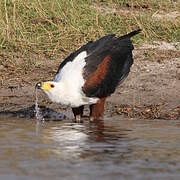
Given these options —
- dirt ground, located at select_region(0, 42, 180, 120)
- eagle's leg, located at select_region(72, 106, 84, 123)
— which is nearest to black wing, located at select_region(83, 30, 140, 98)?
eagle's leg, located at select_region(72, 106, 84, 123)

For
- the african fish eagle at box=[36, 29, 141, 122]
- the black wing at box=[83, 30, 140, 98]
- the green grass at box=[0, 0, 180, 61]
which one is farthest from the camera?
the green grass at box=[0, 0, 180, 61]

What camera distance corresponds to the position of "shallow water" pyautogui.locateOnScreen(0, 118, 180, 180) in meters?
6.49

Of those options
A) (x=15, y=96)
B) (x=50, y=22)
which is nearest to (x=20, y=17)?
(x=50, y=22)

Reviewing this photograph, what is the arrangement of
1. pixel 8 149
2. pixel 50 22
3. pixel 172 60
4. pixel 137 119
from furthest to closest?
pixel 50 22, pixel 172 60, pixel 137 119, pixel 8 149

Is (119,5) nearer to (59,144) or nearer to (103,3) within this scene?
(103,3)

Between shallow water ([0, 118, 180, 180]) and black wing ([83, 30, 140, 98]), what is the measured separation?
1.25 feet

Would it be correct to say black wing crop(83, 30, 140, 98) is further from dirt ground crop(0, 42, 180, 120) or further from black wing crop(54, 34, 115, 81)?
dirt ground crop(0, 42, 180, 120)

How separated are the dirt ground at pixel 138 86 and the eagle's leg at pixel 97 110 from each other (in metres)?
0.38

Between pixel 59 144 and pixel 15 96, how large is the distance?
9.14 ft

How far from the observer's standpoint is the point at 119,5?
13.9 meters

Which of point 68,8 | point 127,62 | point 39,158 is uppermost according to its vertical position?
point 68,8

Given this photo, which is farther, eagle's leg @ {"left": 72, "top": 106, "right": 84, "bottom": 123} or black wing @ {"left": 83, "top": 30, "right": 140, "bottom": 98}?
eagle's leg @ {"left": 72, "top": 106, "right": 84, "bottom": 123}

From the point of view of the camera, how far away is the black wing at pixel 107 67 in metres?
9.25

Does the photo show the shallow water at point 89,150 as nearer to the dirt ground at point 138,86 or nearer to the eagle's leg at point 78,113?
the eagle's leg at point 78,113
